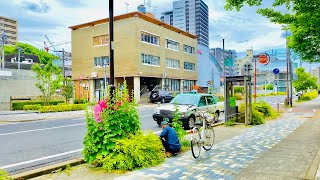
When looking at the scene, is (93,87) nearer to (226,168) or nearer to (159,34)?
(159,34)

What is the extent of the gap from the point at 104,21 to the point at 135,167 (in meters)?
42.0

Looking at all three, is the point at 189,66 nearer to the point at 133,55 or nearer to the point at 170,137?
the point at 133,55

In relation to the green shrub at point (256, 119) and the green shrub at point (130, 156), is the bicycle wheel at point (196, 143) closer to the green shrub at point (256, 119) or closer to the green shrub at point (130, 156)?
the green shrub at point (130, 156)

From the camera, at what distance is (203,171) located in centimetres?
630

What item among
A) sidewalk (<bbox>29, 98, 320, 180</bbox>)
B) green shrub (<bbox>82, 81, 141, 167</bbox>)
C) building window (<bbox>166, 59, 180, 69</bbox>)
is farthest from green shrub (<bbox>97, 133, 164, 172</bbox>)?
building window (<bbox>166, 59, 180, 69</bbox>)

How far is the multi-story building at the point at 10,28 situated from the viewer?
134 metres

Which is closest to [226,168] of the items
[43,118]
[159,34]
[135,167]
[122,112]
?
[135,167]

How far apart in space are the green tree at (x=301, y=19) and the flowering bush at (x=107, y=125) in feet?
14.2

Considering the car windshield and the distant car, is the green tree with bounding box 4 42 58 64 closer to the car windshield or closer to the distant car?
the distant car

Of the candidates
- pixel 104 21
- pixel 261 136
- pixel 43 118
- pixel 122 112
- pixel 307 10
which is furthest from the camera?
pixel 104 21

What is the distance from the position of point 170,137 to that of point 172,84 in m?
43.8

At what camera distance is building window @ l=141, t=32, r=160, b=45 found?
143 feet

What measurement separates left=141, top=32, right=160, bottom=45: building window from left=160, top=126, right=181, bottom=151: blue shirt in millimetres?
36661

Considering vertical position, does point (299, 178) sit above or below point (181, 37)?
below
